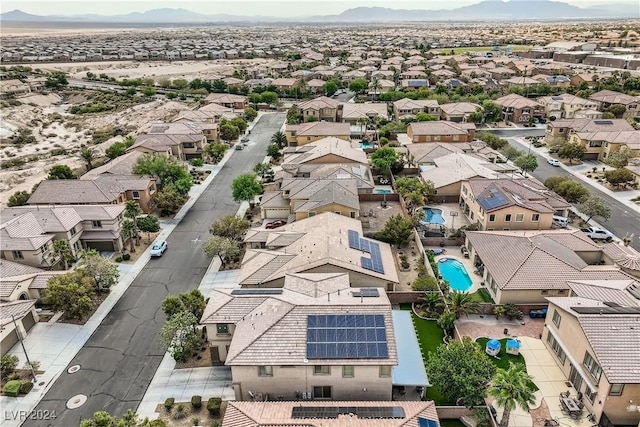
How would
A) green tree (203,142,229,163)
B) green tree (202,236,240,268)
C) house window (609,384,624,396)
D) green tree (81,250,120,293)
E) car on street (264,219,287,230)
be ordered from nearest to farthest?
house window (609,384,624,396), green tree (81,250,120,293), green tree (202,236,240,268), car on street (264,219,287,230), green tree (203,142,229,163)

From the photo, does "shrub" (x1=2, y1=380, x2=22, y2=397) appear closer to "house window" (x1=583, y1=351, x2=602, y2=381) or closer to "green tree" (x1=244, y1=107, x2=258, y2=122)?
"house window" (x1=583, y1=351, x2=602, y2=381)

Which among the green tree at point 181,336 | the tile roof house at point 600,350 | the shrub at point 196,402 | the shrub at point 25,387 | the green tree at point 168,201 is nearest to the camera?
the tile roof house at point 600,350

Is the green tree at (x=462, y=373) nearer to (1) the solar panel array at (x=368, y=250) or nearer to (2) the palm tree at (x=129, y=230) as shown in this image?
(1) the solar panel array at (x=368, y=250)

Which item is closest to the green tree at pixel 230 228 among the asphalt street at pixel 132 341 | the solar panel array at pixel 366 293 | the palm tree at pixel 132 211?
the asphalt street at pixel 132 341

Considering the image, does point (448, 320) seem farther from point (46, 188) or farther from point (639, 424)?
point (46, 188)

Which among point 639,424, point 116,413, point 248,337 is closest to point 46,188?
point 116,413

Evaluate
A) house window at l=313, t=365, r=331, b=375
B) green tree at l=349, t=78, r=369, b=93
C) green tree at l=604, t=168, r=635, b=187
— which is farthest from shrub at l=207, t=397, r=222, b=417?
green tree at l=349, t=78, r=369, b=93
